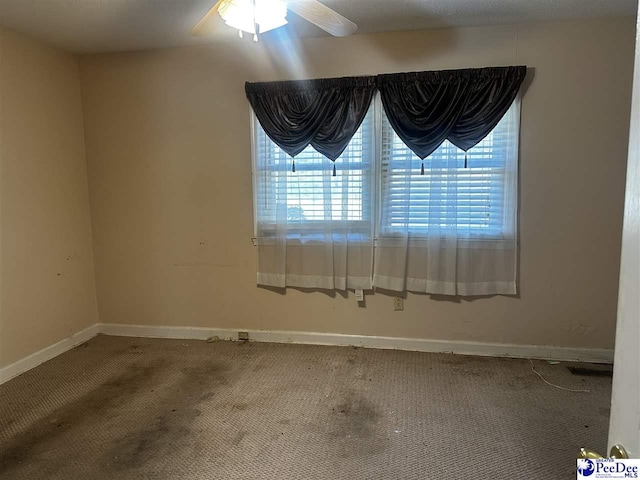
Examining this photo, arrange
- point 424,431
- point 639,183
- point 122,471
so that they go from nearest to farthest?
1. point 639,183
2. point 122,471
3. point 424,431

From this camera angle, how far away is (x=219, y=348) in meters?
3.18

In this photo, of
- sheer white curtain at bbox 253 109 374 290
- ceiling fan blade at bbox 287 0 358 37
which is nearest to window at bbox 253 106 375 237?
sheer white curtain at bbox 253 109 374 290

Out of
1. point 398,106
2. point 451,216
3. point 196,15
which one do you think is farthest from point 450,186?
point 196,15

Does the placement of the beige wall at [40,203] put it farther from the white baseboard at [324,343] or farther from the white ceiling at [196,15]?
the white ceiling at [196,15]

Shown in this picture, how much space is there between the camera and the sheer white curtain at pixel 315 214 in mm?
2965

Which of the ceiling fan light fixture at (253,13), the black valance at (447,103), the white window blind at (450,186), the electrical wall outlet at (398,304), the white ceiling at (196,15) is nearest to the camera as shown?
the ceiling fan light fixture at (253,13)

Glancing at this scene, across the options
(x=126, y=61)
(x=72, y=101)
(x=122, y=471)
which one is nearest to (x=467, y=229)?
(x=122, y=471)

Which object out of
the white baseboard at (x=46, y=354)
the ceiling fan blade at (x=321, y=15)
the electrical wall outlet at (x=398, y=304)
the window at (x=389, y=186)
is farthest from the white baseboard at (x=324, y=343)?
the ceiling fan blade at (x=321, y=15)

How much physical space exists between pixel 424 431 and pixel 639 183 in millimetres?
1847

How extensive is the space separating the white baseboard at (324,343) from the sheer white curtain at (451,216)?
437mm

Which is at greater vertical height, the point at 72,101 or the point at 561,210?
the point at 72,101

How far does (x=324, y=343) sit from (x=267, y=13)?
2.36m

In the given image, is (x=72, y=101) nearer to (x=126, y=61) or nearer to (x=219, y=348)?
(x=126, y=61)

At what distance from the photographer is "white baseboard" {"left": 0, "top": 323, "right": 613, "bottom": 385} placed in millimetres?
2855
